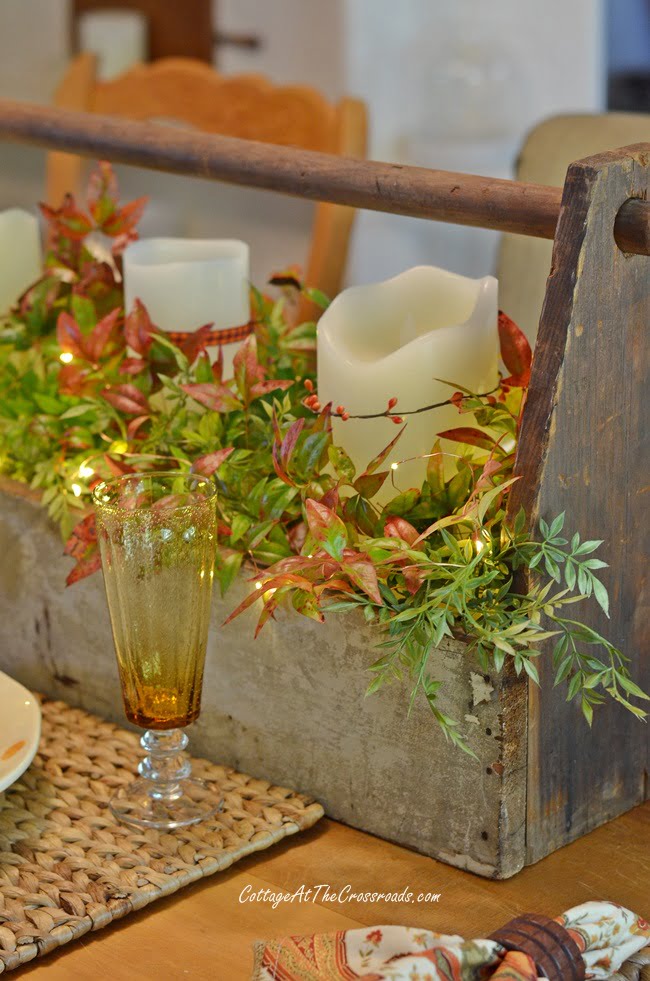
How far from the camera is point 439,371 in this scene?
785mm

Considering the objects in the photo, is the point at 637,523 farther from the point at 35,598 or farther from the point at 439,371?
the point at 35,598

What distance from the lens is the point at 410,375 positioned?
0.78 m

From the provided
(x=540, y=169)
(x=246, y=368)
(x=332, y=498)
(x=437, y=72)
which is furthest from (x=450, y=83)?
(x=332, y=498)

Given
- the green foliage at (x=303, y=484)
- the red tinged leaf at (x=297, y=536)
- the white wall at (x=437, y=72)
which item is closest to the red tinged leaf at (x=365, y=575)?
the green foliage at (x=303, y=484)

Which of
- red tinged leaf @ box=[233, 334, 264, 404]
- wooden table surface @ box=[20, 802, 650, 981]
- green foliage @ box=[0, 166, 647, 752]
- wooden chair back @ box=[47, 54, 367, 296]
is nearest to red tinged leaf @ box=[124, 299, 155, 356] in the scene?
green foliage @ box=[0, 166, 647, 752]

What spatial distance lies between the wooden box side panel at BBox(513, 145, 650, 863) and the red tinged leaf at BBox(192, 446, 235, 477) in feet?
0.67

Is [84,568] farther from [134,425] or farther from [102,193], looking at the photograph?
[102,193]

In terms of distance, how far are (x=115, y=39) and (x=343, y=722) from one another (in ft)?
10.3

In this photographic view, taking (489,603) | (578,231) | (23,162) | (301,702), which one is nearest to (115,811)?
(301,702)

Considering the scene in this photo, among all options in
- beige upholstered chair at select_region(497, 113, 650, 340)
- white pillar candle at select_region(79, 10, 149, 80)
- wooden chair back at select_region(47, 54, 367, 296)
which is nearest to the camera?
beige upholstered chair at select_region(497, 113, 650, 340)

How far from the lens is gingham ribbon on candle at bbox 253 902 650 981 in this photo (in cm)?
61

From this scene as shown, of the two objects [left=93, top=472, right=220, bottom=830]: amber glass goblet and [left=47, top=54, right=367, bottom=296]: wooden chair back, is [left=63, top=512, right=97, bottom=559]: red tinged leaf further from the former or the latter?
[left=47, top=54, right=367, bottom=296]: wooden chair back

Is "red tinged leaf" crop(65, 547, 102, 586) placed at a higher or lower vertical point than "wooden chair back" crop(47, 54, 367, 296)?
lower

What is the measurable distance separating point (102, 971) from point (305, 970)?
11 cm
